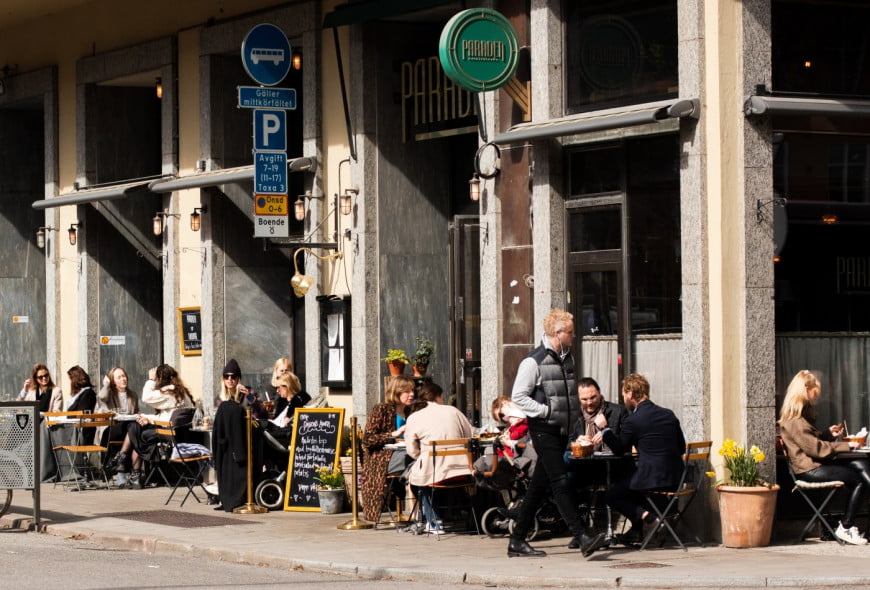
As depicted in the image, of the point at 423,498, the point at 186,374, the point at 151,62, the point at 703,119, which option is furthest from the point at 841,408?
the point at 151,62

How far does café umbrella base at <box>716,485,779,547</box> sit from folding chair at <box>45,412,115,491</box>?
8830mm

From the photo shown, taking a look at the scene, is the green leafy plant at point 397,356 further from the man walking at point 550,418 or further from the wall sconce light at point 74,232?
the wall sconce light at point 74,232

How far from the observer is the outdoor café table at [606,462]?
13.8 m

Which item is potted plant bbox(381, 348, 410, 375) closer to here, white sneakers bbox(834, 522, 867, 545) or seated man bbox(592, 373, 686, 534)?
seated man bbox(592, 373, 686, 534)

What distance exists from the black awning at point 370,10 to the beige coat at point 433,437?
16.9 ft

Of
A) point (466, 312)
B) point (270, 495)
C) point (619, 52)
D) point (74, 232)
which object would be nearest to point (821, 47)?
point (619, 52)

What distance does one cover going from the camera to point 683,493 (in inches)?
537

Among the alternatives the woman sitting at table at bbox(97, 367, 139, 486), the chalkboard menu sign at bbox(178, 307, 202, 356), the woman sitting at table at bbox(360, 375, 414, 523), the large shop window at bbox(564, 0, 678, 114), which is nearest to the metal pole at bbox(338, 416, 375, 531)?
the woman sitting at table at bbox(360, 375, 414, 523)

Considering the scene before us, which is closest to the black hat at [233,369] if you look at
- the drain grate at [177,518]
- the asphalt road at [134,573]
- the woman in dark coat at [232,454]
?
the woman in dark coat at [232,454]

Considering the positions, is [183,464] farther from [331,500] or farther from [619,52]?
[619,52]

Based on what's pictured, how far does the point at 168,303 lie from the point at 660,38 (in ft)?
32.0

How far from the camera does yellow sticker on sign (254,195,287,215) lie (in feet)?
62.5

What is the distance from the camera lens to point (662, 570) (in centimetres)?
1211

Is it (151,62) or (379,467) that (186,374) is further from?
(379,467)
